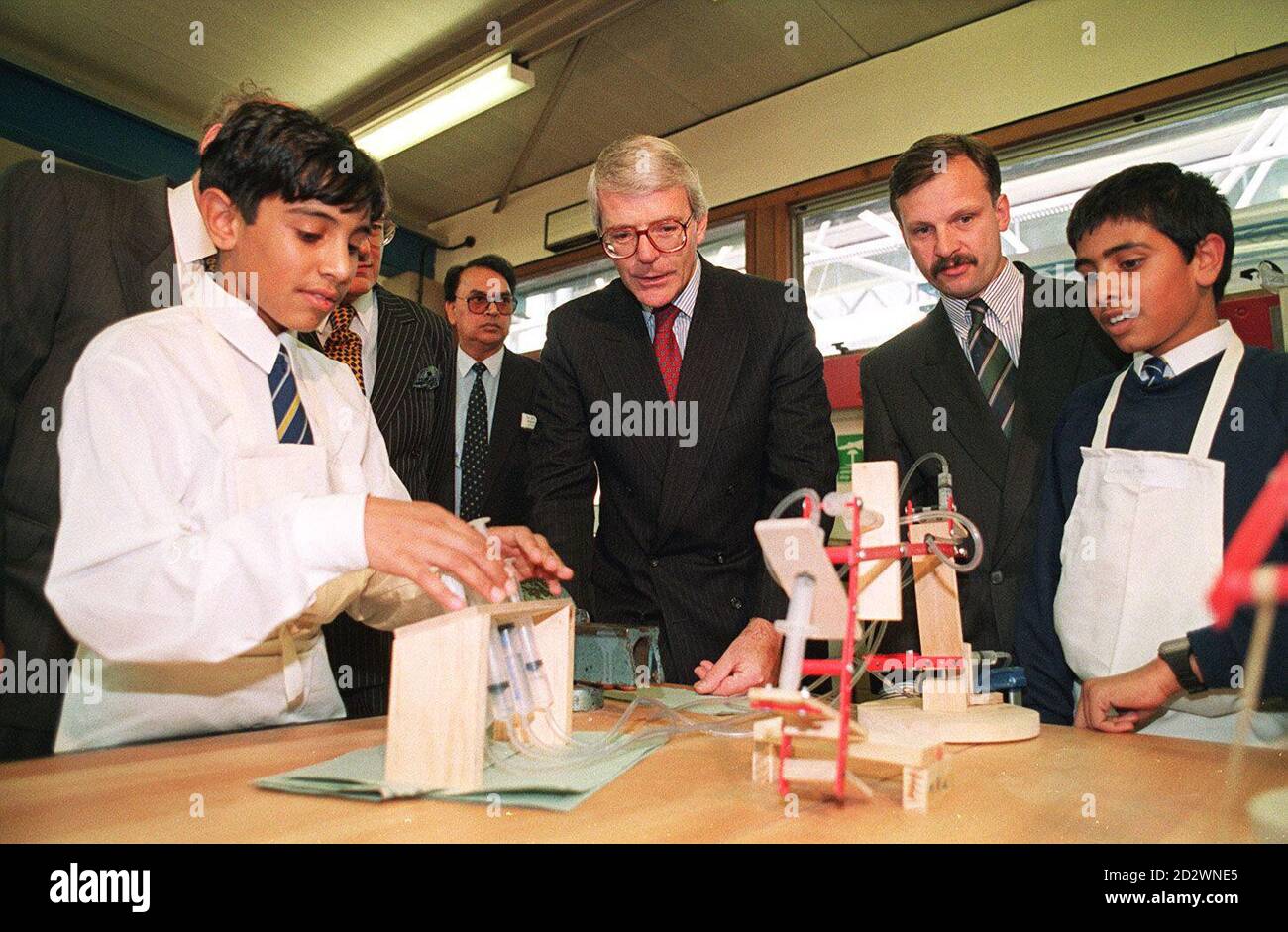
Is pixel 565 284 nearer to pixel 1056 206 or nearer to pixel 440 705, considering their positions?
pixel 1056 206

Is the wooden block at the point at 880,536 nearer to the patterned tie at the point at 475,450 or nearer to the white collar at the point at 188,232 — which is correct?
the white collar at the point at 188,232

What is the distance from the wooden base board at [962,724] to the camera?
1.24 metres

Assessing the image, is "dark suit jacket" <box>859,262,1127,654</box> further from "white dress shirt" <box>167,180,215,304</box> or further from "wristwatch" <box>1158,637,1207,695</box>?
"white dress shirt" <box>167,180,215,304</box>

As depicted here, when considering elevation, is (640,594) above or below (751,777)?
above

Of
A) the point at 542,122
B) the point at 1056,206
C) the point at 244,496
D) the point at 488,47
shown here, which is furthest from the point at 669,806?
the point at 542,122

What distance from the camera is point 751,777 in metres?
1.03

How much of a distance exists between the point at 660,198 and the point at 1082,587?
3.97 feet

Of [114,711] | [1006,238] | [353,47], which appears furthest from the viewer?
[353,47]

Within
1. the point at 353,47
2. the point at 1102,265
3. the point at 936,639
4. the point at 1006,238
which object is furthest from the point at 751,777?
the point at 353,47

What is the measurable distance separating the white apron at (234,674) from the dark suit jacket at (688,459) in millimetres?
783

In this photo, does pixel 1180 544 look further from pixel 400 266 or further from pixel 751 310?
pixel 400 266

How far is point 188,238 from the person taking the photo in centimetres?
143

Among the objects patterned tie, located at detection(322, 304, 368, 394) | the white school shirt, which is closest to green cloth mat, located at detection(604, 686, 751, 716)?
the white school shirt

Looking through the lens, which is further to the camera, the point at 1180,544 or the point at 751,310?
the point at 751,310
